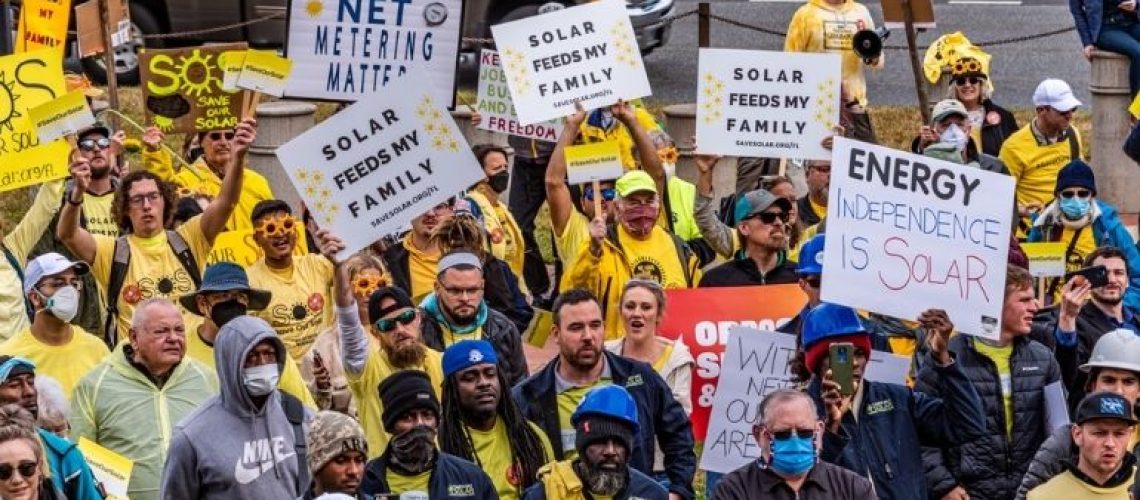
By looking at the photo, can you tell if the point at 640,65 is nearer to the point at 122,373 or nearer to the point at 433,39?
the point at 433,39

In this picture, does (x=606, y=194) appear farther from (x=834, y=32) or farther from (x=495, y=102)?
(x=834, y=32)

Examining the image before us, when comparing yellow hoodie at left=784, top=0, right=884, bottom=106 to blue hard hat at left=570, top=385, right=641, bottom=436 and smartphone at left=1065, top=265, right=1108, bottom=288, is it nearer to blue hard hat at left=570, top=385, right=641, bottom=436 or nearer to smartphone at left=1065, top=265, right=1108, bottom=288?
smartphone at left=1065, top=265, right=1108, bottom=288

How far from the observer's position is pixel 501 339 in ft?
37.3

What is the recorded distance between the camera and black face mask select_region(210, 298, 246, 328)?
1091 centimetres

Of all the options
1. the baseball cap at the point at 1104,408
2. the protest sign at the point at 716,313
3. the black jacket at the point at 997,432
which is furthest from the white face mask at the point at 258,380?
the baseball cap at the point at 1104,408

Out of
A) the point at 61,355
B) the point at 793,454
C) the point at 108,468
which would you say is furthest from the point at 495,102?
the point at 793,454

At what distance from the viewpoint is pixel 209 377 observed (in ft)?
35.1

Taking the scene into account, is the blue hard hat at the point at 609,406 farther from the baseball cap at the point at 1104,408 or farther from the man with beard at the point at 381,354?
the baseball cap at the point at 1104,408

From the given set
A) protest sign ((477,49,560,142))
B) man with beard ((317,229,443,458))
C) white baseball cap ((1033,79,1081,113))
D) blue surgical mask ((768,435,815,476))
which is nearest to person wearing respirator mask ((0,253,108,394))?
man with beard ((317,229,443,458))

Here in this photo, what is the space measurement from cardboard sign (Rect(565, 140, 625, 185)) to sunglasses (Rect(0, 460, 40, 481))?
4.24 m

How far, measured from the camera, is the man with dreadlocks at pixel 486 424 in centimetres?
1024

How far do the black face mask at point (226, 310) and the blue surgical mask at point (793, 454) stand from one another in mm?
2506

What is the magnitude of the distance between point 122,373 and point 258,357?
→ 35.9 inches

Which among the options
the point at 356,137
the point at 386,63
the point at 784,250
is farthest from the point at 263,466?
the point at 386,63
